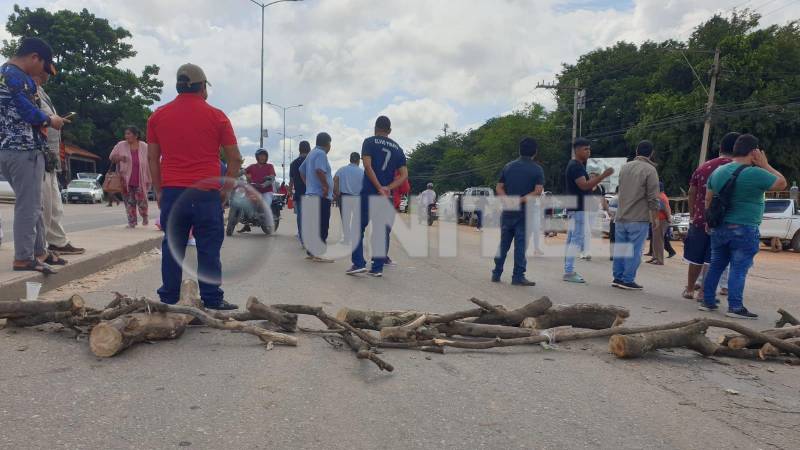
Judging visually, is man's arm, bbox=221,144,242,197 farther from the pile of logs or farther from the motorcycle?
the motorcycle

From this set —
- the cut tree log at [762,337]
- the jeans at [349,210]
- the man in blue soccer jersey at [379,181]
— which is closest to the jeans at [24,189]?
the man in blue soccer jersey at [379,181]

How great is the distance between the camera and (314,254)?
8281 mm

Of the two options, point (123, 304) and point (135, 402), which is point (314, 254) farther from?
point (135, 402)

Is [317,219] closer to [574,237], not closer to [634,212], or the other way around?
[574,237]

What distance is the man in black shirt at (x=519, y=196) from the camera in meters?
6.73

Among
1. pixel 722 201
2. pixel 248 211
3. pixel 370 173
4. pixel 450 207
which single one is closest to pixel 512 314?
pixel 722 201

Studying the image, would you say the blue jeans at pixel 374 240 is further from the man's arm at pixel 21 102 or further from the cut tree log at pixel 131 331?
the man's arm at pixel 21 102

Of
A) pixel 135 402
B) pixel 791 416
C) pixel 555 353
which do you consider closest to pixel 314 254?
pixel 555 353

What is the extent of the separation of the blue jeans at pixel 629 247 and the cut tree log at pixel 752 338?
108 inches

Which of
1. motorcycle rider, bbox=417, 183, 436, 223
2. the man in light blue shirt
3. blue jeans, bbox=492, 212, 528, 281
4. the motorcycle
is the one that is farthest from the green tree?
blue jeans, bbox=492, 212, 528, 281

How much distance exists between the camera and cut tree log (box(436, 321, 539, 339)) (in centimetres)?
394

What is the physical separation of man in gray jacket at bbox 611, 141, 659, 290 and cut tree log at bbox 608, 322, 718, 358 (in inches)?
122

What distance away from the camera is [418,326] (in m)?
3.83

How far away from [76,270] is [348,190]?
392cm
